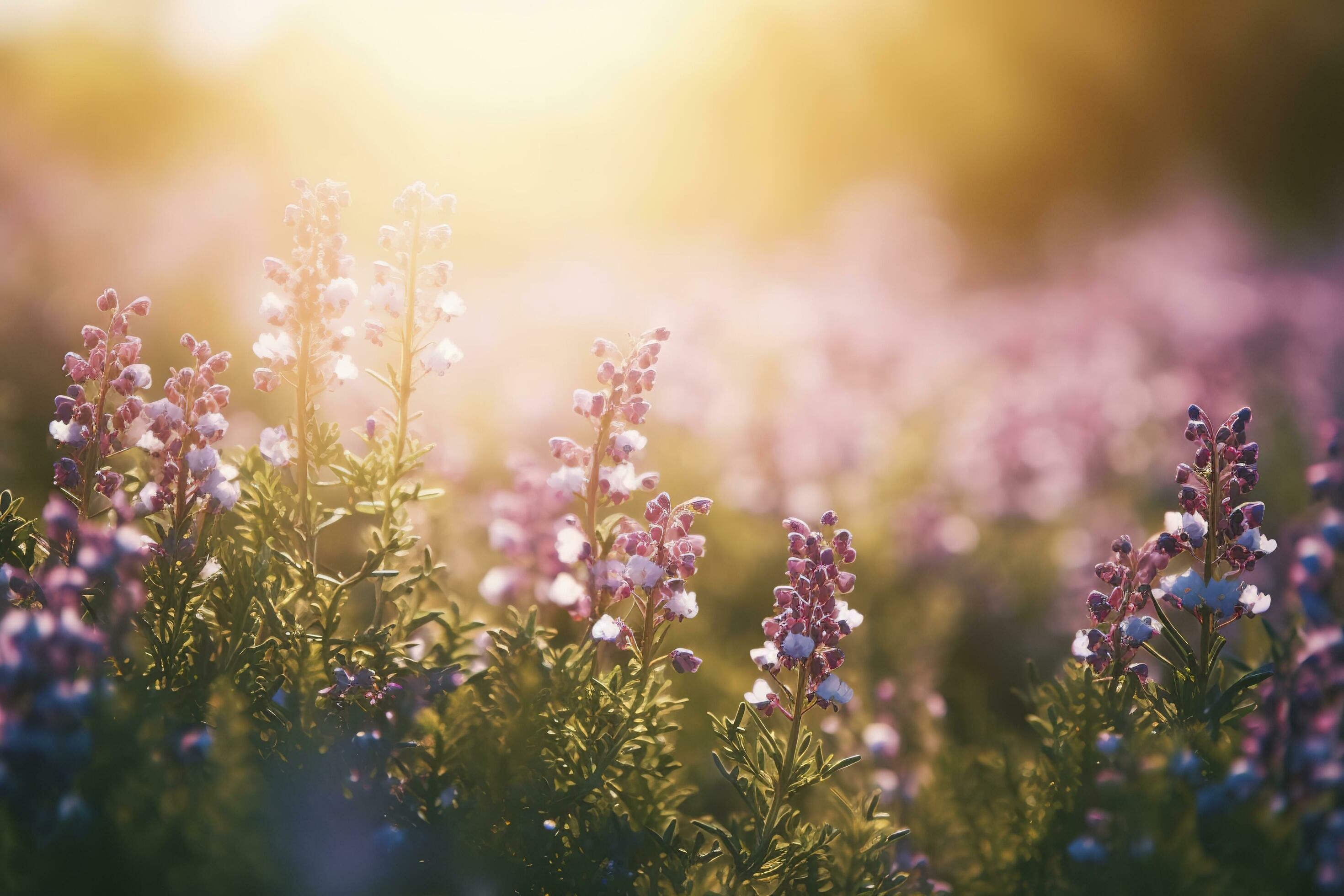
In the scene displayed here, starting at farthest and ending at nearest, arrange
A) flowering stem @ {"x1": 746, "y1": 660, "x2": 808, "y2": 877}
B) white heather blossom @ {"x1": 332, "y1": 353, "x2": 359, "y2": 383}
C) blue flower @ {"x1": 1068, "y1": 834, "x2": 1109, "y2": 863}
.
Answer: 1. white heather blossom @ {"x1": 332, "y1": 353, "x2": 359, "y2": 383}
2. flowering stem @ {"x1": 746, "y1": 660, "x2": 808, "y2": 877}
3. blue flower @ {"x1": 1068, "y1": 834, "x2": 1109, "y2": 863}

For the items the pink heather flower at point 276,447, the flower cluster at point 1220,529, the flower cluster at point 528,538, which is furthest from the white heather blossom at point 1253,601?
the pink heather flower at point 276,447

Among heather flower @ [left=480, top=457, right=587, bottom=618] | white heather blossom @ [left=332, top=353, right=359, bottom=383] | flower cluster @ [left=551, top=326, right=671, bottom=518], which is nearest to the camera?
white heather blossom @ [left=332, top=353, right=359, bottom=383]

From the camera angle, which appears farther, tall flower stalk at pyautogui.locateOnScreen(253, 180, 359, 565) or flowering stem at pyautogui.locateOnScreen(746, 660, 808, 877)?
tall flower stalk at pyautogui.locateOnScreen(253, 180, 359, 565)

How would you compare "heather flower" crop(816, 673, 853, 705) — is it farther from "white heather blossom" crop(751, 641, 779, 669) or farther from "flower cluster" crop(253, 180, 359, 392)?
"flower cluster" crop(253, 180, 359, 392)

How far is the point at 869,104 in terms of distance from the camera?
16.5m

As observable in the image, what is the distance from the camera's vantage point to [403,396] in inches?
78.8

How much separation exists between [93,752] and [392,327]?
104 cm

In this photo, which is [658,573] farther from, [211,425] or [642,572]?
[211,425]

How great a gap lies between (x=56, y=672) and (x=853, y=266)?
1182 cm

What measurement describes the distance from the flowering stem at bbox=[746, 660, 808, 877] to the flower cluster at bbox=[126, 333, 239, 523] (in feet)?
4.05

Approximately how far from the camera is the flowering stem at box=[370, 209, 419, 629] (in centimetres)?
194

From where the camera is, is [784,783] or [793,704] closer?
[784,783]

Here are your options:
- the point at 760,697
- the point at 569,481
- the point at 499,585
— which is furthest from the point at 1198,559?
the point at 499,585

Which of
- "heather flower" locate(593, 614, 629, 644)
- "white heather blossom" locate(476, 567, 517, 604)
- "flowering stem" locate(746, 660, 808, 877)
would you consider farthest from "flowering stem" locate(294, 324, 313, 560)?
"flowering stem" locate(746, 660, 808, 877)
